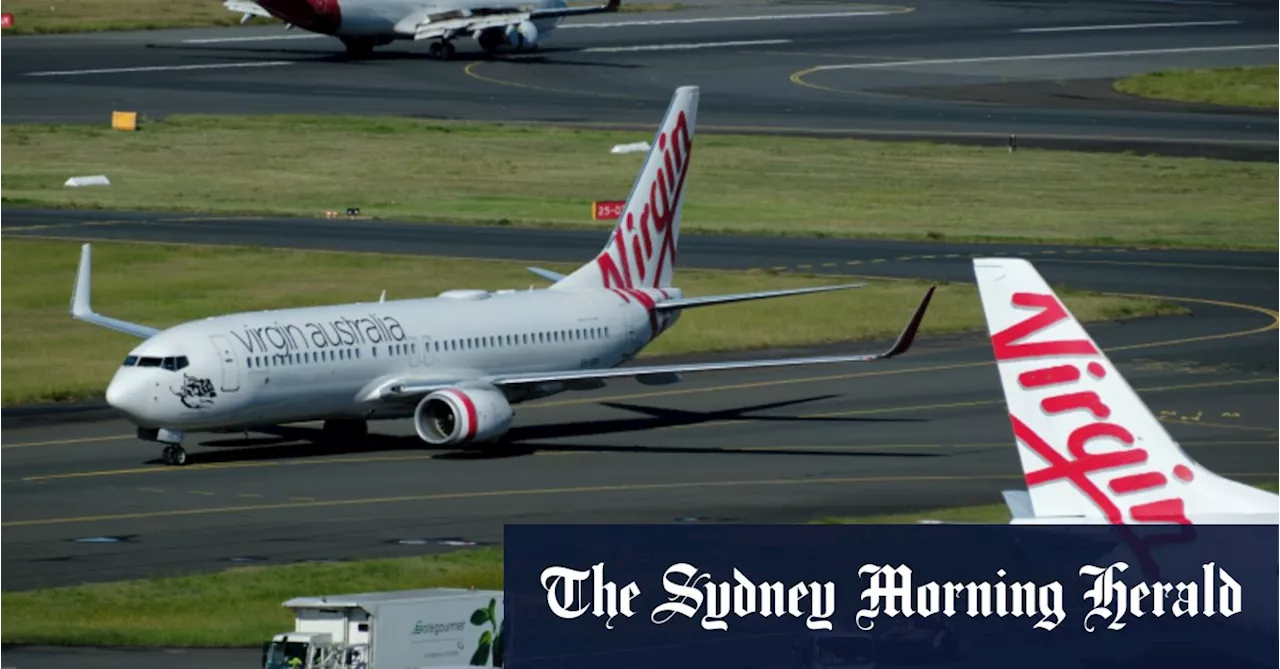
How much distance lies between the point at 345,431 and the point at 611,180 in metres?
65.2

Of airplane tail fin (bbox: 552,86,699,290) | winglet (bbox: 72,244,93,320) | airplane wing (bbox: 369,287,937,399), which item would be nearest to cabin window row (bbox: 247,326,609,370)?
airplane wing (bbox: 369,287,937,399)

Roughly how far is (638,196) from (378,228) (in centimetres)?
4417

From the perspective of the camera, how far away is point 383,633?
37.1m

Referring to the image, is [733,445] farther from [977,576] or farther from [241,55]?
[241,55]

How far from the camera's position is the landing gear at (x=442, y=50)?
611 ft

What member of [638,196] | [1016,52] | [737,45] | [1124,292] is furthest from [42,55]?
[638,196]

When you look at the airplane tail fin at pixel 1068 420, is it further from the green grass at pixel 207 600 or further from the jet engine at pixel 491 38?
the jet engine at pixel 491 38

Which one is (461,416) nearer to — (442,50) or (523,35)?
(442,50)

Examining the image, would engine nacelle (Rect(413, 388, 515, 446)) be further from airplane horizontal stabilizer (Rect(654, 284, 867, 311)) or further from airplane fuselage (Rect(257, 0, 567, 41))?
airplane fuselage (Rect(257, 0, 567, 41))

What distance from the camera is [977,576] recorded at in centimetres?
2886

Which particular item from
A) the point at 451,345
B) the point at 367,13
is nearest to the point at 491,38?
the point at 367,13

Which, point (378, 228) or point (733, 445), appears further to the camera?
point (378, 228)

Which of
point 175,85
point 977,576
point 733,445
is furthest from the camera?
point 175,85

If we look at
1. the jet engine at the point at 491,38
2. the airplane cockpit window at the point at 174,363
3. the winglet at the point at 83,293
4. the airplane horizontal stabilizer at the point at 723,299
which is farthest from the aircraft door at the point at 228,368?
the jet engine at the point at 491,38
